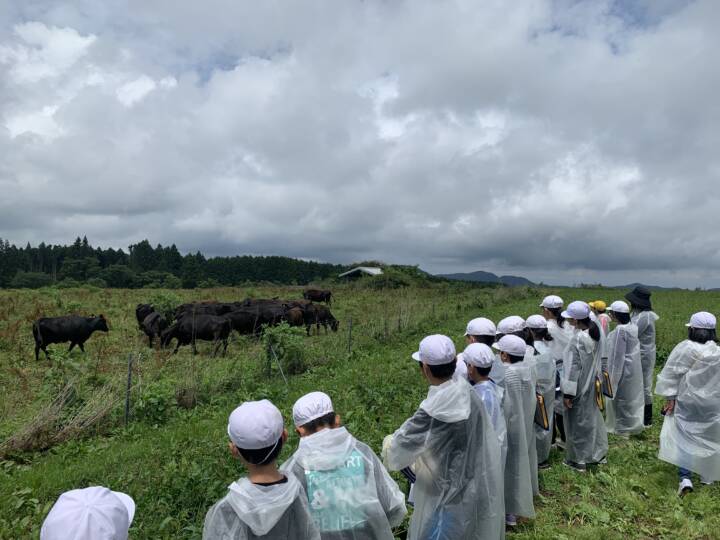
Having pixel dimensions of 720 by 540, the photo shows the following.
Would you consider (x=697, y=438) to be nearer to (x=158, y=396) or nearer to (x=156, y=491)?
(x=156, y=491)

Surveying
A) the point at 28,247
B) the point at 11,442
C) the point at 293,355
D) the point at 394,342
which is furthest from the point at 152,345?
the point at 28,247

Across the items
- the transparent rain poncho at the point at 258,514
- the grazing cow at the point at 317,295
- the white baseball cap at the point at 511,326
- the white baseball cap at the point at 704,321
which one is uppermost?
the white baseball cap at the point at 704,321

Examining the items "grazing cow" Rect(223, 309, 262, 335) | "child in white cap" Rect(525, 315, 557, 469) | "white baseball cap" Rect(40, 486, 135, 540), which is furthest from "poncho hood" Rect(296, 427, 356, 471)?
"grazing cow" Rect(223, 309, 262, 335)

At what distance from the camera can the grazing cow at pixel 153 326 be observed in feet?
48.6

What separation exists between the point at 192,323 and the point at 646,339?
1135 cm

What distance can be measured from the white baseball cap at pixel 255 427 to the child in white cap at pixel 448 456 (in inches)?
45.6

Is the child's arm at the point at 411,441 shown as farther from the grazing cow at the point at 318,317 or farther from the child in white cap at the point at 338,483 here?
the grazing cow at the point at 318,317

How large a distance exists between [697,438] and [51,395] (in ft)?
28.0

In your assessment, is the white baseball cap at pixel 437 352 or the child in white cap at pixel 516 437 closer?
the white baseball cap at pixel 437 352

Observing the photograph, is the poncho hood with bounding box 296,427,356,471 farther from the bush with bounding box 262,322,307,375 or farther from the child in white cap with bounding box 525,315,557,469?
the bush with bounding box 262,322,307,375

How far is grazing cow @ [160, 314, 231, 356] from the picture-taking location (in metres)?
14.1

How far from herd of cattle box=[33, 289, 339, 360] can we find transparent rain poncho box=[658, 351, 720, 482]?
7991 millimetres

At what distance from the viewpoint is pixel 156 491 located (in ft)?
15.3

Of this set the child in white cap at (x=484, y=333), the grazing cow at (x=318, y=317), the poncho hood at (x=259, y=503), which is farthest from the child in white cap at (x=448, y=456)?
the grazing cow at (x=318, y=317)
